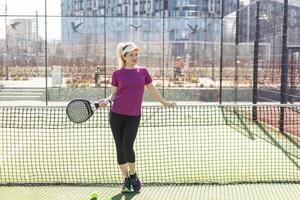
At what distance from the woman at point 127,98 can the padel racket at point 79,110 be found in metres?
0.14

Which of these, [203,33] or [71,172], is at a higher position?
[203,33]

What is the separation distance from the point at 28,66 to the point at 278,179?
1714 cm

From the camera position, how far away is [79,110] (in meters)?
5.54

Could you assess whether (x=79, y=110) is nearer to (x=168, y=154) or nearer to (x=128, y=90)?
(x=128, y=90)

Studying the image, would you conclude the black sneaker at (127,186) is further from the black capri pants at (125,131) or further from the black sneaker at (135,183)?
the black capri pants at (125,131)

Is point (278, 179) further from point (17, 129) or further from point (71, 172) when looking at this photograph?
point (17, 129)

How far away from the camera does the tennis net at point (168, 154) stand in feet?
21.0

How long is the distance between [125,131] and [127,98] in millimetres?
337

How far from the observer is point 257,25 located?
1238 cm

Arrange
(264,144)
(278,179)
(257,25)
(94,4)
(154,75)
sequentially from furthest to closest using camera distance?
(94,4) < (154,75) < (257,25) < (264,144) < (278,179)

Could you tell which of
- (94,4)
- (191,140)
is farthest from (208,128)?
(94,4)

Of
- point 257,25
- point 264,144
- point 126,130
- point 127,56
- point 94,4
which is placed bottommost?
point 264,144

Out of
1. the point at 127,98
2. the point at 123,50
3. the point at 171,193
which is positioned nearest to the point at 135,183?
the point at 171,193

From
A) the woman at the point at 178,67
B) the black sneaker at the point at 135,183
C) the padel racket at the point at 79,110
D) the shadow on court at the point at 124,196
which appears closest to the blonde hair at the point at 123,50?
the padel racket at the point at 79,110
